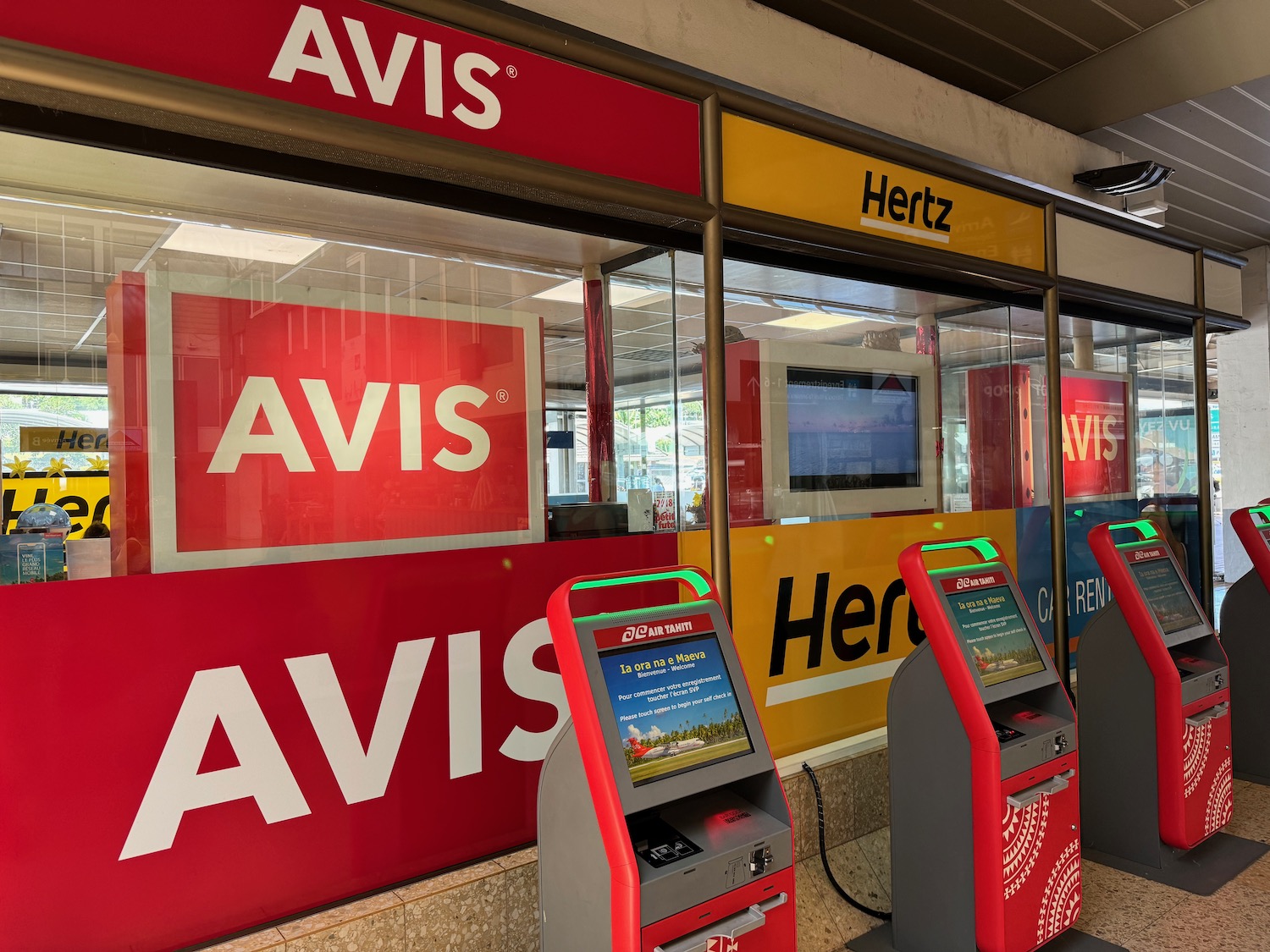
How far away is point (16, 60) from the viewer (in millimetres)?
1765

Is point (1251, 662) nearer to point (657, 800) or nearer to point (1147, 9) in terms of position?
point (1147, 9)

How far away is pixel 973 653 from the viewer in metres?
2.69

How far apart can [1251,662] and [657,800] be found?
4139mm

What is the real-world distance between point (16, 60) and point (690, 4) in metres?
2.23

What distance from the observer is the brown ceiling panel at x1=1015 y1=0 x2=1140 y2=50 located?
3.99m

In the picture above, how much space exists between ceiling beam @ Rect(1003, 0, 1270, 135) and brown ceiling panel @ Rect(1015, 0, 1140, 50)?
0.38 ft

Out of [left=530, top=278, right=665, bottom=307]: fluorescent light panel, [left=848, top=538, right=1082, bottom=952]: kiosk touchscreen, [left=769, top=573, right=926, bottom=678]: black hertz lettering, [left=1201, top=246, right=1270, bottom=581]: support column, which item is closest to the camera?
[left=848, top=538, right=1082, bottom=952]: kiosk touchscreen

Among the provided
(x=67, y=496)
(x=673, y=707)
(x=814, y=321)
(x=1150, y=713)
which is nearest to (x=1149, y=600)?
(x=1150, y=713)

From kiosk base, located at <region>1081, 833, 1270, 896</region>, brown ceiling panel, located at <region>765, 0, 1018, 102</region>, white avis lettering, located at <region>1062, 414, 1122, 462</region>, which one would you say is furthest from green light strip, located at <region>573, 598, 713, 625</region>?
white avis lettering, located at <region>1062, 414, 1122, 462</region>

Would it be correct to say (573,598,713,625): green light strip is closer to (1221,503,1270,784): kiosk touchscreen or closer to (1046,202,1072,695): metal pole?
(1046,202,1072,695): metal pole

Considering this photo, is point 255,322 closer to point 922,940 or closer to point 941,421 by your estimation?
point 922,940

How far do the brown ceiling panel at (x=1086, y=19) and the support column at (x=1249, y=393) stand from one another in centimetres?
596

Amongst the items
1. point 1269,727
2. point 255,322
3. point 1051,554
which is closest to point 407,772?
point 255,322

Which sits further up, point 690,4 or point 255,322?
point 690,4
